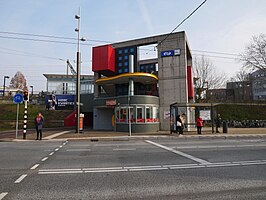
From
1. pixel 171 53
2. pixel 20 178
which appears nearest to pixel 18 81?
pixel 171 53

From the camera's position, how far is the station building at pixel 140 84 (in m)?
21.8

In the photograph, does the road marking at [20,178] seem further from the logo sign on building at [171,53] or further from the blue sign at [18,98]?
the logo sign on building at [171,53]

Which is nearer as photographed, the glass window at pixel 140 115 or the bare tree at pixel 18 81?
the glass window at pixel 140 115

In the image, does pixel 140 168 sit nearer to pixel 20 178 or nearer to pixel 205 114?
pixel 20 178

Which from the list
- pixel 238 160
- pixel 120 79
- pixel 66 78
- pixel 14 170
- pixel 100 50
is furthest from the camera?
pixel 66 78

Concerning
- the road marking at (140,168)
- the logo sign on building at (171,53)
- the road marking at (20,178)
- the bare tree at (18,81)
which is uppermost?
the bare tree at (18,81)

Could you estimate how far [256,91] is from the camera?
6925cm

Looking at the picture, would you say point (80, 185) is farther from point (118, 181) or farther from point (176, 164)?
point (176, 164)

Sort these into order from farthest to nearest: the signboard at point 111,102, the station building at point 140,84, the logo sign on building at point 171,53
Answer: the logo sign on building at point 171,53, the signboard at point 111,102, the station building at point 140,84

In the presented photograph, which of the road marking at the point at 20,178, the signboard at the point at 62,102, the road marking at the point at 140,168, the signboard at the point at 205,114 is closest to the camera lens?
the road marking at the point at 20,178

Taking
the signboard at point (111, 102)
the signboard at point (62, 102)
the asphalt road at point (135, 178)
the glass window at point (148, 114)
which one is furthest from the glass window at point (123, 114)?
the signboard at point (62, 102)

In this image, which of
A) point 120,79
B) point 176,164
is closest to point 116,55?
point 120,79

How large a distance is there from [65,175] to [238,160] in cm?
616

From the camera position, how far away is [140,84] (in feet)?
86.9
